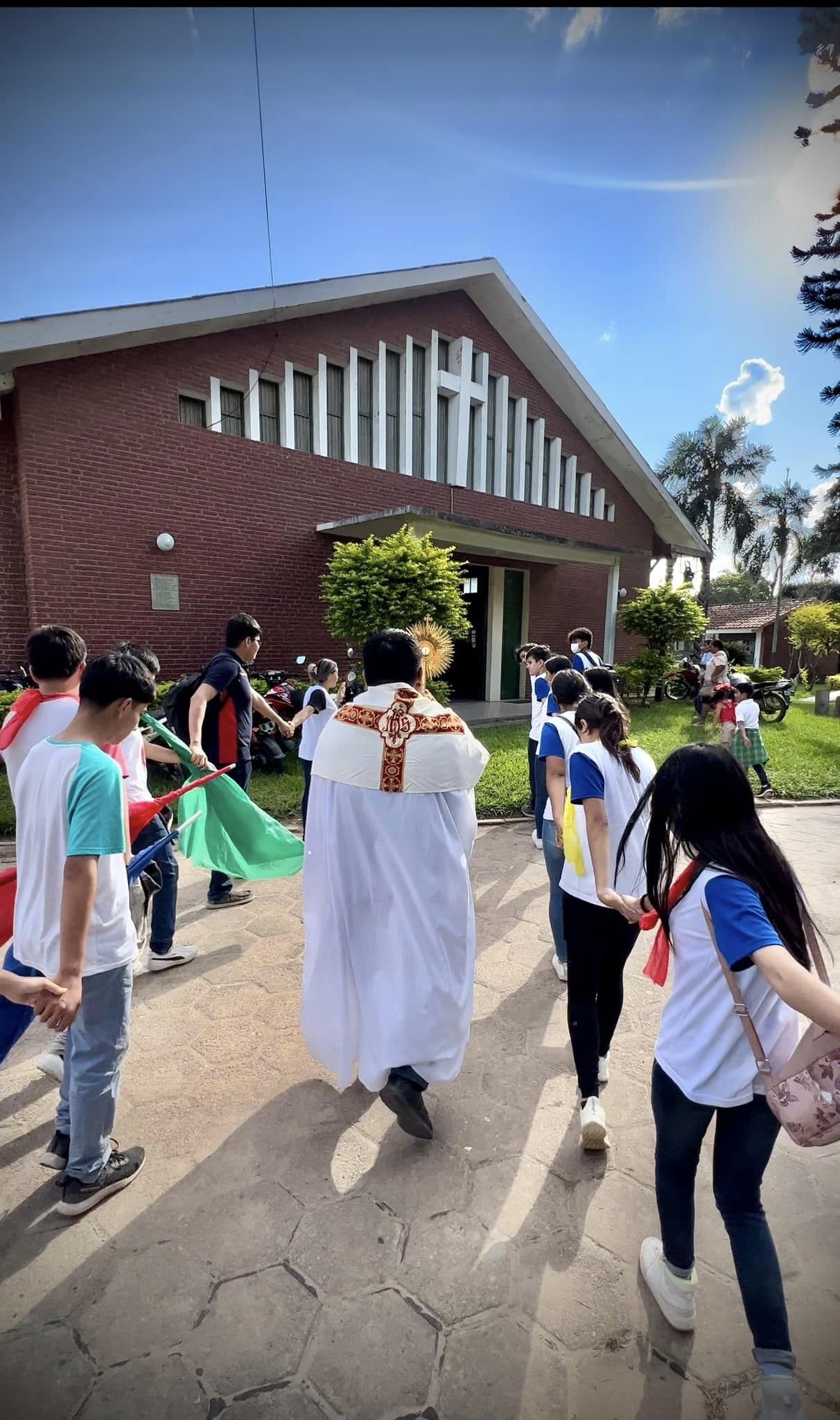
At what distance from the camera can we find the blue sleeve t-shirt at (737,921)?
1.40 m

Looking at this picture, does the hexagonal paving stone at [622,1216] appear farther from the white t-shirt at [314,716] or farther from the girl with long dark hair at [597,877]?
the white t-shirt at [314,716]

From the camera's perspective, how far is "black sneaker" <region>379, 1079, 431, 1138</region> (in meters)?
2.40

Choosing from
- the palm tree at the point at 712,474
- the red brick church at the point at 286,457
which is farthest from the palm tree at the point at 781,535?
the red brick church at the point at 286,457

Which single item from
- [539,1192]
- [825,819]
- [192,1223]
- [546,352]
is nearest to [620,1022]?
[539,1192]

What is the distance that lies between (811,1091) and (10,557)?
9.87m

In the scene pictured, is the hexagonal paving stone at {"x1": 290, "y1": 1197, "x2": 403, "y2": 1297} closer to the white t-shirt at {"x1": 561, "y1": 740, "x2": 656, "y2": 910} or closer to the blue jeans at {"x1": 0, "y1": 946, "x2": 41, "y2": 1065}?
the blue jeans at {"x1": 0, "y1": 946, "x2": 41, "y2": 1065}

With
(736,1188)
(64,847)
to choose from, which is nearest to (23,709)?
(64,847)

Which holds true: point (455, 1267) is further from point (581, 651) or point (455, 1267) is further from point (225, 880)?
point (581, 651)

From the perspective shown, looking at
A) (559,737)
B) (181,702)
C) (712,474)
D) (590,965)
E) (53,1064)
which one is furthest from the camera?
(712,474)

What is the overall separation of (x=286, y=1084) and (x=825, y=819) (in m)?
6.95

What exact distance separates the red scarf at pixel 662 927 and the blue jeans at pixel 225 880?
3.33 meters

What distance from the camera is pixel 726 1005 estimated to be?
1586 millimetres

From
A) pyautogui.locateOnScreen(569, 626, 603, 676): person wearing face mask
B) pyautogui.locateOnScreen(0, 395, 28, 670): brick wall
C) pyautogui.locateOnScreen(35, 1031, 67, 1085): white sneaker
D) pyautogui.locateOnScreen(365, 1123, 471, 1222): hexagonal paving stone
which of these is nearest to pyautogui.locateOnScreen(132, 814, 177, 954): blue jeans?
pyautogui.locateOnScreen(35, 1031, 67, 1085): white sneaker

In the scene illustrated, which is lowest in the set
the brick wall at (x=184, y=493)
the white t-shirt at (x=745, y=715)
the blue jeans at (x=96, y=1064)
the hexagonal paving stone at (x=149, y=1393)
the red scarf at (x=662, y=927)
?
the hexagonal paving stone at (x=149, y=1393)
